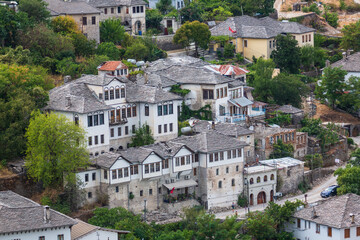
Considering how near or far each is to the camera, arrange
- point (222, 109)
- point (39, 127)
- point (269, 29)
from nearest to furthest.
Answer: point (39, 127) → point (222, 109) → point (269, 29)

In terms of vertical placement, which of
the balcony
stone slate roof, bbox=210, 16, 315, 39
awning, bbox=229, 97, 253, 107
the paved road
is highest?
stone slate roof, bbox=210, 16, 315, 39

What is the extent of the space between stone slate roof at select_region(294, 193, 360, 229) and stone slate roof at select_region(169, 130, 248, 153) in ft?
34.2

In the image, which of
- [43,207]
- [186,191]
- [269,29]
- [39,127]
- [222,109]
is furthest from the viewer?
[269,29]

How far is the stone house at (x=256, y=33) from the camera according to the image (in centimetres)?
15538

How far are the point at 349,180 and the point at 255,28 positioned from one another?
149ft

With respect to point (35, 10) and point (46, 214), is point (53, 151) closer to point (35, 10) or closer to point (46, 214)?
point (46, 214)

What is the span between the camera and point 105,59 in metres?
133

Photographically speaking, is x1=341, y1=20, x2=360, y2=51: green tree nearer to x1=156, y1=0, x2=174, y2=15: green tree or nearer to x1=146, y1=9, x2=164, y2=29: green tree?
x1=156, y1=0, x2=174, y2=15: green tree

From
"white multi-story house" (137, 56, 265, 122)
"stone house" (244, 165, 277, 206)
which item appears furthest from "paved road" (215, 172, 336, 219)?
"white multi-story house" (137, 56, 265, 122)

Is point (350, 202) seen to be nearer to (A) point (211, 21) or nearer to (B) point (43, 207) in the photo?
(B) point (43, 207)

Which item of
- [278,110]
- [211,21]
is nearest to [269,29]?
[211,21]

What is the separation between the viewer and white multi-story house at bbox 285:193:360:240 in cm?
10769

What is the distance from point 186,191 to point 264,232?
1065 cm

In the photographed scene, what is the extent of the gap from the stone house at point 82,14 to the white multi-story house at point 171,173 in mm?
33977
